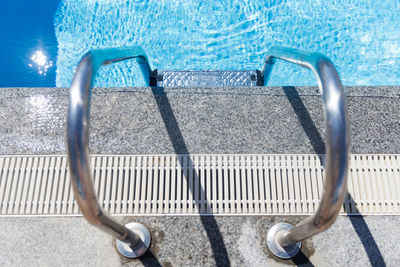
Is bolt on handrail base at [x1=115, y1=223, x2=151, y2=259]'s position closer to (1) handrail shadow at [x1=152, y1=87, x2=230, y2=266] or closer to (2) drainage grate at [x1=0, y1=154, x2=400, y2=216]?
(2) drainage grate at [x1=0, y1=154, x2=400, y2=216]

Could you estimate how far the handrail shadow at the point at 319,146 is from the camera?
2.23 m

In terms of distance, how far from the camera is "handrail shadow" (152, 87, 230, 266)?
7.36 feet

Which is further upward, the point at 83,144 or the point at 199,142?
the point at 83,144

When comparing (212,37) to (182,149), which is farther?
(212,37)

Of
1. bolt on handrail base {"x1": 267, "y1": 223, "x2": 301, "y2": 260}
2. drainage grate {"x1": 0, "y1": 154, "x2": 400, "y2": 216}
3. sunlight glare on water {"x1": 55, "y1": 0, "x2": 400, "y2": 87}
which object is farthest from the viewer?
sunlight glare on water {"x1": 55, "y1": 0, "x2": 400, "y2": 87}

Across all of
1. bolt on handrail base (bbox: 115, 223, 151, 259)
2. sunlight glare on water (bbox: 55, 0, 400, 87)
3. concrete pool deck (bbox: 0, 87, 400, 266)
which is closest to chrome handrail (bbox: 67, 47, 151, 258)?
bolt on handrail base (bbox: 115, 223, 151, 259)

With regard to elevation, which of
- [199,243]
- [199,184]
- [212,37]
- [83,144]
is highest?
[83,144]

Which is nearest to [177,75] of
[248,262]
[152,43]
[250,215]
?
[152,43]

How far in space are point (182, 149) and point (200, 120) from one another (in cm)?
28

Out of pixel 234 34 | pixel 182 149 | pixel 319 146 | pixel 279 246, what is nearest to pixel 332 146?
pixel 279 246

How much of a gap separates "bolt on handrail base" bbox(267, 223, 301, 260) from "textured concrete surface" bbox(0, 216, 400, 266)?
0.04m

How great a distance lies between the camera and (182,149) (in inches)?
98.8

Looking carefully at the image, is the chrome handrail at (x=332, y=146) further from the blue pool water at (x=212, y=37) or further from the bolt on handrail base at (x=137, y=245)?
the blue pool water at (x=212, y=37)

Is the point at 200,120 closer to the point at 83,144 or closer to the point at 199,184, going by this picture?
the point at 199,184
